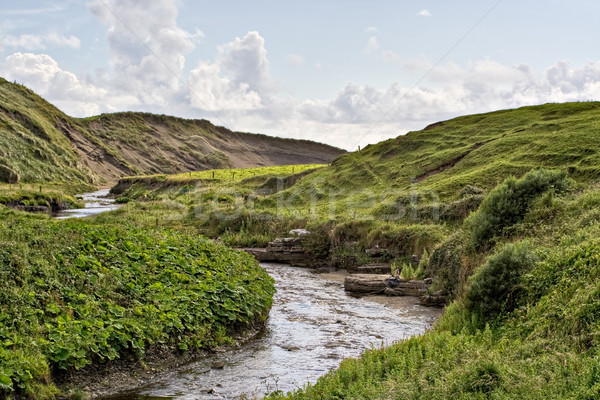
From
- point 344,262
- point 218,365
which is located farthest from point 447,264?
point 218,365

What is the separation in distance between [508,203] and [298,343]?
28.2 feet

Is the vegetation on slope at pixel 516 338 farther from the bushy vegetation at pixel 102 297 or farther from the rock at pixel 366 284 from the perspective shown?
the rock at pixel 366 284

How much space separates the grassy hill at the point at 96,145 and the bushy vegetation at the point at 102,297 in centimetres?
6817

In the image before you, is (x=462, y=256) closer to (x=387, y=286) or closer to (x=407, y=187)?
(x=387, y=286)

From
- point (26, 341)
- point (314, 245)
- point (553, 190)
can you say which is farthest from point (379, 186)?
point (26, 341)

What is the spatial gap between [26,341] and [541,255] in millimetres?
11769

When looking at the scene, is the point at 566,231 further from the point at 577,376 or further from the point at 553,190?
the point at 577,376

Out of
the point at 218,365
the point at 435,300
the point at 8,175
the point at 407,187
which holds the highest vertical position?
the point at 8,175

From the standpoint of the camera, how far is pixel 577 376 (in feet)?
24.7

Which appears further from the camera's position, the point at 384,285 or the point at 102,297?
the point at 384,285

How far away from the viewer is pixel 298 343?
14.9m

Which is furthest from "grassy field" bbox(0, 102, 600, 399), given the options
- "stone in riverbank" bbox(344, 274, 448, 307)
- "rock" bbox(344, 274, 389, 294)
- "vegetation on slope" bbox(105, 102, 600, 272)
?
"rock" bbox(344, 274, 389, 294)

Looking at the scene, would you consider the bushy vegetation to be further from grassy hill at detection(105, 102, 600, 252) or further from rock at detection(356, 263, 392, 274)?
grassy hill at detection(105, 102, 600, 252)

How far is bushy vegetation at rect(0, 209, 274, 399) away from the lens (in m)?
10.3
